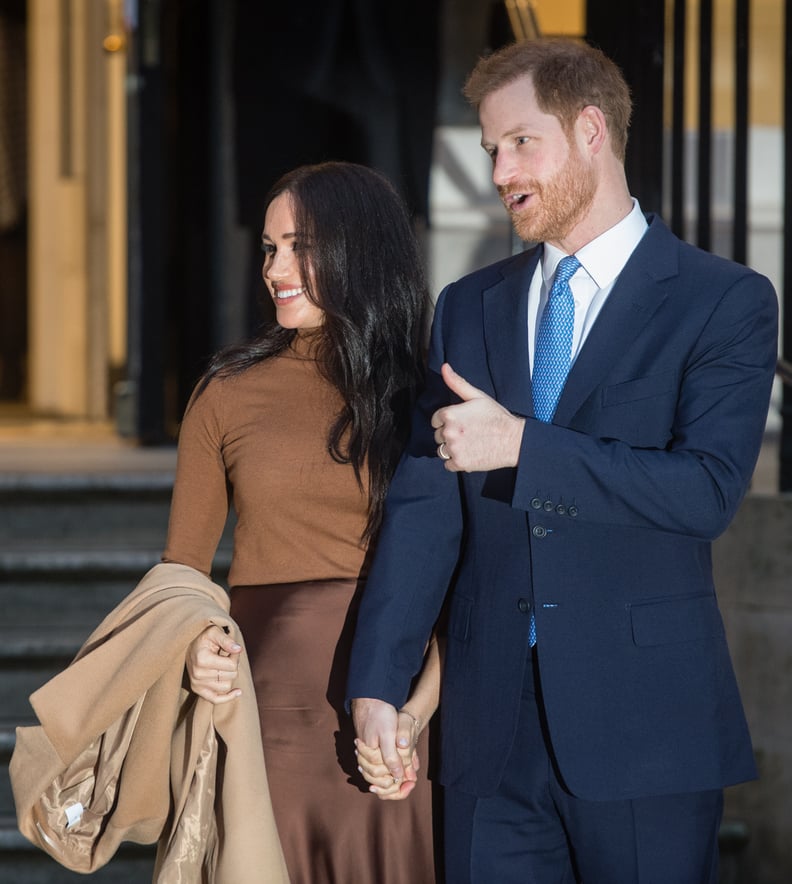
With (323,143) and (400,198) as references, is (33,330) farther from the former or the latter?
(400,198)

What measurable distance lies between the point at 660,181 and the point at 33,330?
21.1ft

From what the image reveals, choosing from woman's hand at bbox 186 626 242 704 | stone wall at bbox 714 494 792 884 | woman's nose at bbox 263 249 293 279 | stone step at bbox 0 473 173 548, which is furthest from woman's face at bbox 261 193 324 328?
stone step at bbox 0 473 173 548

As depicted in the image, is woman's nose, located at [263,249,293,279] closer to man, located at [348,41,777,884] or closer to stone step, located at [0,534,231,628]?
man, located at [348,41,777,884]

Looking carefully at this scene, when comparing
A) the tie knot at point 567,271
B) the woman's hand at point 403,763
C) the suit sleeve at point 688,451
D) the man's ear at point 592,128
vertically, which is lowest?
the woman's hand at point 403,763

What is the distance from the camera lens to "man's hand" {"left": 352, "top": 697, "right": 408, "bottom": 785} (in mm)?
2367

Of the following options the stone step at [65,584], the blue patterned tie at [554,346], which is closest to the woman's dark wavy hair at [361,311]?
the blue patterned tie at [554,346]

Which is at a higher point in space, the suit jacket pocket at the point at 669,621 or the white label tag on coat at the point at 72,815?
the suit jacket pocket at the point at 669,621

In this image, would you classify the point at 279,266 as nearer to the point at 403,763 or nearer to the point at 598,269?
the point at 598,269

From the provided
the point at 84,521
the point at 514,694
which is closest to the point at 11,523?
the point at 84,521

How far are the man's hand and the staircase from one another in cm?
171

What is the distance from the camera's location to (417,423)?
8.36 ft

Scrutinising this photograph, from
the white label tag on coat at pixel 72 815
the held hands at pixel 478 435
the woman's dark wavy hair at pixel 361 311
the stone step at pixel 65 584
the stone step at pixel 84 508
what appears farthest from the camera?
the stone step at pixel 84 508

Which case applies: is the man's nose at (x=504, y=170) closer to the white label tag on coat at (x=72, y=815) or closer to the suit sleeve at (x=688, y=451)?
the suit sleeve at (x=688, y=451)

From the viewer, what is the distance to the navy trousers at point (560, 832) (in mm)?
2301
